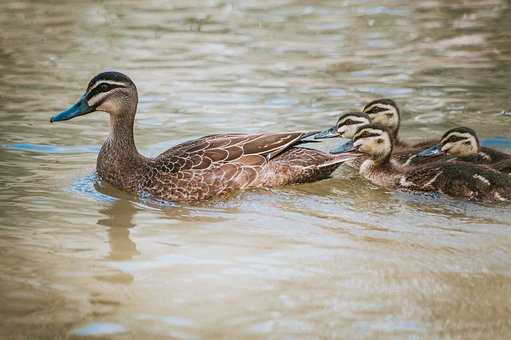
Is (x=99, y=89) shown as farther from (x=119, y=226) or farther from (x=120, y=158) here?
(x=119, y=226)

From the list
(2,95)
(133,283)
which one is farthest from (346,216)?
(2,95)

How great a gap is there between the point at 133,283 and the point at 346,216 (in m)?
2.16

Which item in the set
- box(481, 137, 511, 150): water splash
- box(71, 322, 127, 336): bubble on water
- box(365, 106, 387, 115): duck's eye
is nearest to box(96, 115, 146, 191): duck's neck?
box(365, 106, 387, 115): duck's eye

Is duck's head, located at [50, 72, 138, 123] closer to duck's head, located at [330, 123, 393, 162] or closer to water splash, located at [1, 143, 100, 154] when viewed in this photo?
water splash, located at [1, 143, 100, 154]

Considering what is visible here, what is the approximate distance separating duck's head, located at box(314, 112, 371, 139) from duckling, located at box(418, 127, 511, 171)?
73 cm

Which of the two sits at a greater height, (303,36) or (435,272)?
(303,36)

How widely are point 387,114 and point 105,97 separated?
2.83m

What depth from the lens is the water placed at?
5.50 m

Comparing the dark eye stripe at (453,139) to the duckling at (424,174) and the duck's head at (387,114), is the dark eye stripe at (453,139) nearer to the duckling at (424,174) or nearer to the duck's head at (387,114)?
the duckling at (424,174)

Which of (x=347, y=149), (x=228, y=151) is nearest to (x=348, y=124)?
(x=347, y=149)

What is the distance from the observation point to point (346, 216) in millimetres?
7535

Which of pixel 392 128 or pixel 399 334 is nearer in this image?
pixel 399 334

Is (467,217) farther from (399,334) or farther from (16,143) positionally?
(16,143)

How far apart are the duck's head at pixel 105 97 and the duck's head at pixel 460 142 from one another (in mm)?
2843
